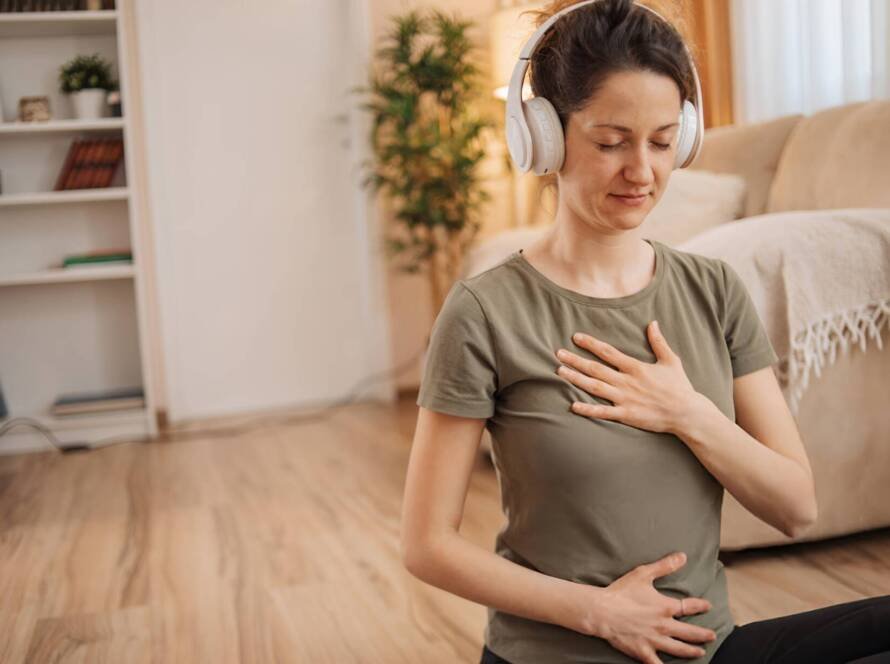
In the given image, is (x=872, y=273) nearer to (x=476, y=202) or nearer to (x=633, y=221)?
(x=633, y=221)

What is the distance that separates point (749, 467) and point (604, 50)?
42 centimetres

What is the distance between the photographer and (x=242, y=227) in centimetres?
401

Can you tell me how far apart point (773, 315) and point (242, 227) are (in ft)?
8.79

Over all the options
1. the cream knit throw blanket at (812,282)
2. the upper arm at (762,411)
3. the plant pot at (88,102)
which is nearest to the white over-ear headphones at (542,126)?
the upper arm at (762,411)

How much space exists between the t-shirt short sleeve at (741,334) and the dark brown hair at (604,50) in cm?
21

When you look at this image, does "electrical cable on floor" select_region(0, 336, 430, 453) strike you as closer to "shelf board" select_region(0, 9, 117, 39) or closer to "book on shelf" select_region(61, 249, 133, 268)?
"book on shelf" select_region(61, 249, 133, 268)

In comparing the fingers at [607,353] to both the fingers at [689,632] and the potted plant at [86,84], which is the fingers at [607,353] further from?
the potted plant at [86,84]

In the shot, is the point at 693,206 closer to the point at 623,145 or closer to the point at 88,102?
the point at 623,145

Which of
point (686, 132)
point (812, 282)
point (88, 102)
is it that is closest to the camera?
point (686, 132)

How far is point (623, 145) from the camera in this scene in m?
0.91

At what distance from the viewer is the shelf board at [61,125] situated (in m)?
3.43

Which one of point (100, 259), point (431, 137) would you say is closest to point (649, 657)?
point (431, 137)

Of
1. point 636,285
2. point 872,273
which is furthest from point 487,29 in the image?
point 636,285

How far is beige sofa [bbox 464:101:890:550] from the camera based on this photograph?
6.12 ft
